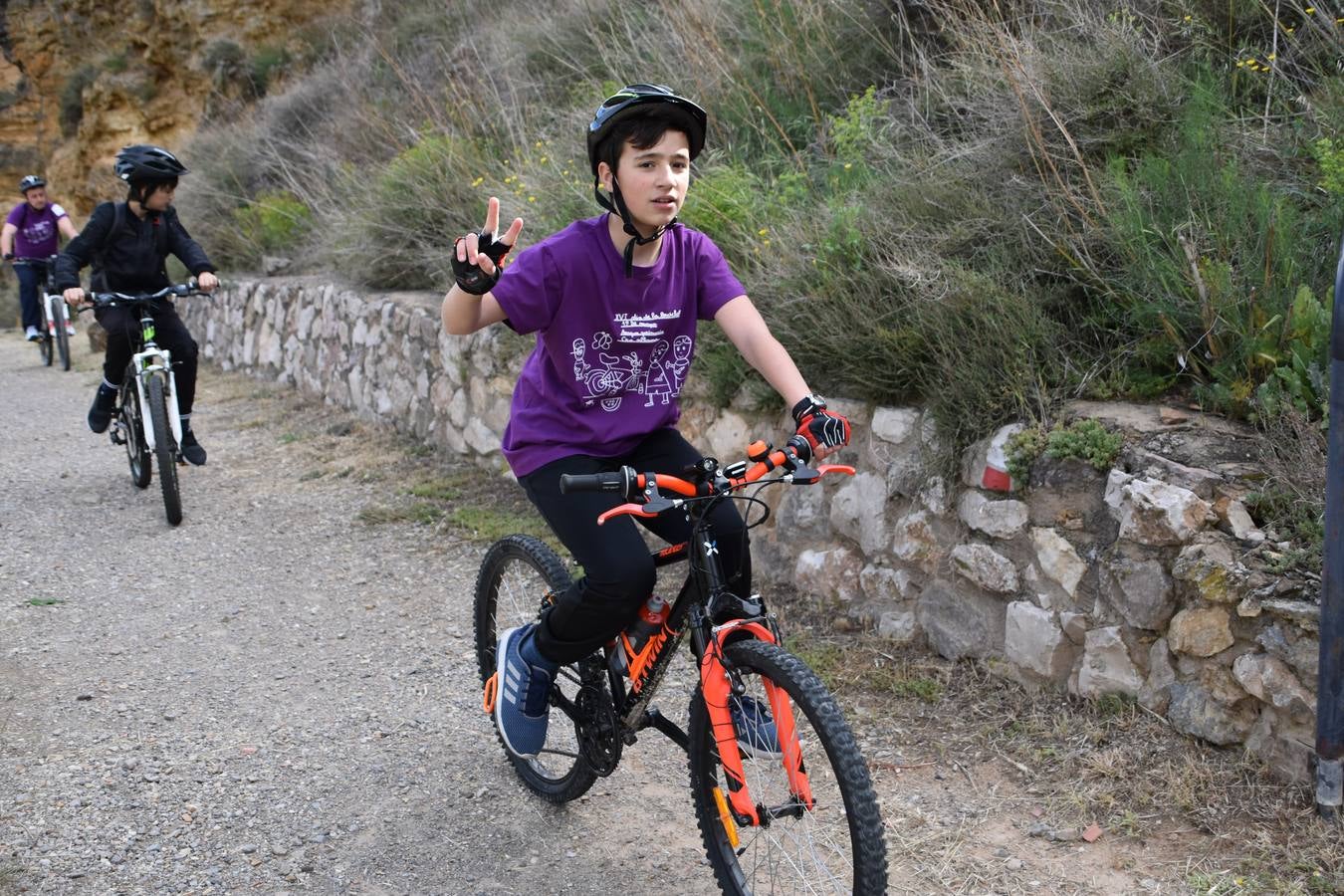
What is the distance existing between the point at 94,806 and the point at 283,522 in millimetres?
3367

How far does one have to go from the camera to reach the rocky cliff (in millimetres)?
19219

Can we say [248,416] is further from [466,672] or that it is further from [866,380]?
[866,380]

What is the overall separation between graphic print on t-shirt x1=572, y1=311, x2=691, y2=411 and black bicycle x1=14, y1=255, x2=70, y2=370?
1178cm

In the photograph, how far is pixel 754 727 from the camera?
2871mm

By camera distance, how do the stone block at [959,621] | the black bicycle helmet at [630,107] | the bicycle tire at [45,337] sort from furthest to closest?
the bicycle tire at [45,337]
the stone block at [959,621]
the black bicycle helmet at [630,107]

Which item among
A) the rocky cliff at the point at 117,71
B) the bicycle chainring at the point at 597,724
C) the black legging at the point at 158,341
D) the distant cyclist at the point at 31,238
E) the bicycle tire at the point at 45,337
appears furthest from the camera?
the rocky cliff at the point at 117,71

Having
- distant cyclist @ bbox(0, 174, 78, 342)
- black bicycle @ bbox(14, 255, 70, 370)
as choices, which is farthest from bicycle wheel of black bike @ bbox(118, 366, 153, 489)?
distant cyclist @ bbox(0, 174, 78, 342)

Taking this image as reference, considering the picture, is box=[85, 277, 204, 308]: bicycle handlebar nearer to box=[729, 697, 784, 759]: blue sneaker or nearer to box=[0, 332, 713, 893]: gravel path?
box=[0, 332, 713, 893]: gravel path

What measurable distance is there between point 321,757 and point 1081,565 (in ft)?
8.77

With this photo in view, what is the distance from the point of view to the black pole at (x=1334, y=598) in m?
3.07

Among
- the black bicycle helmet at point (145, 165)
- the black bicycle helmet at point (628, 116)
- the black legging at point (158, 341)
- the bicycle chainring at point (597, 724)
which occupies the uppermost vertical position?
the black bicycle helmet at point (145, 165)

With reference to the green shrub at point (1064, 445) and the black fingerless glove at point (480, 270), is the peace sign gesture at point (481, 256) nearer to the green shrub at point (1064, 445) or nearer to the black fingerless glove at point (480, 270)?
the black fingerless glove at point (480, 270)

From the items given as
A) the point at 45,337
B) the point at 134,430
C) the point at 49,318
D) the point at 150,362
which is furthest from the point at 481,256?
the point at 45,337

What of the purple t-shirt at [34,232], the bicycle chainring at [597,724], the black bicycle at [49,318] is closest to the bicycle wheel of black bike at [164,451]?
the bicycle chainring at [597,724]
